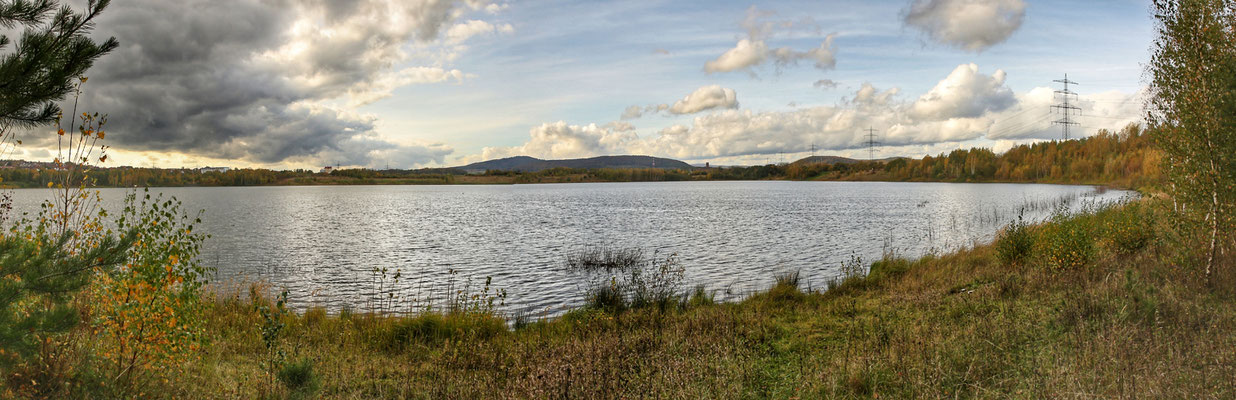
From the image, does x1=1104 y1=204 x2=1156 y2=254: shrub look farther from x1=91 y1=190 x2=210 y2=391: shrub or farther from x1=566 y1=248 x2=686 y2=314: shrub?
x1=91 y1=190 x2=210 y2=391: shrub

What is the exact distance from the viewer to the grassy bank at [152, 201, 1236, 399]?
6.41 metres

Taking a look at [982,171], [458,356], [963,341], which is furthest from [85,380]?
[982,171]

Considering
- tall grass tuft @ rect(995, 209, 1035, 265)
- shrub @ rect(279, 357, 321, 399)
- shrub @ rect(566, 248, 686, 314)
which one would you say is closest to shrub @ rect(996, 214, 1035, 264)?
tall grass tuft @ rect(995, 209, 1035, 265)

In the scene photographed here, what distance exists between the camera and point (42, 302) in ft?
20.7

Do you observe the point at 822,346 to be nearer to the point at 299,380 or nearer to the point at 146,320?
the point at 299,380

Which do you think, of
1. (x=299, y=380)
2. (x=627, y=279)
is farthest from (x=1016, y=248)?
(x=299, y=380)

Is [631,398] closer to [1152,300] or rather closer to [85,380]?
[85,380]

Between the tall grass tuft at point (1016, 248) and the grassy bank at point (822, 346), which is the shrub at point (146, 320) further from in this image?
the tall grass tuft at point (1016, 248)

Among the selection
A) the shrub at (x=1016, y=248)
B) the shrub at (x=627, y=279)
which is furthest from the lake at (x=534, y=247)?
the shrub at (x=1016, y=248)

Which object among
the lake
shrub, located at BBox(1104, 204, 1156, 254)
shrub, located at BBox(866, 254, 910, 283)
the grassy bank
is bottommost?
the lake

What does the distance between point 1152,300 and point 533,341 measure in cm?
974

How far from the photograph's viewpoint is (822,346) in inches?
371

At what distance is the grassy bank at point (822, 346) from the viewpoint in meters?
6.41

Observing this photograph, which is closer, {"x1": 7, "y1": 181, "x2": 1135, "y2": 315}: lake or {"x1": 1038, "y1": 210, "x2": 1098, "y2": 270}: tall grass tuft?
{"x1": 1038, "y1": 210, "x2": 1098, "y2": 270}: tall grass tuft
